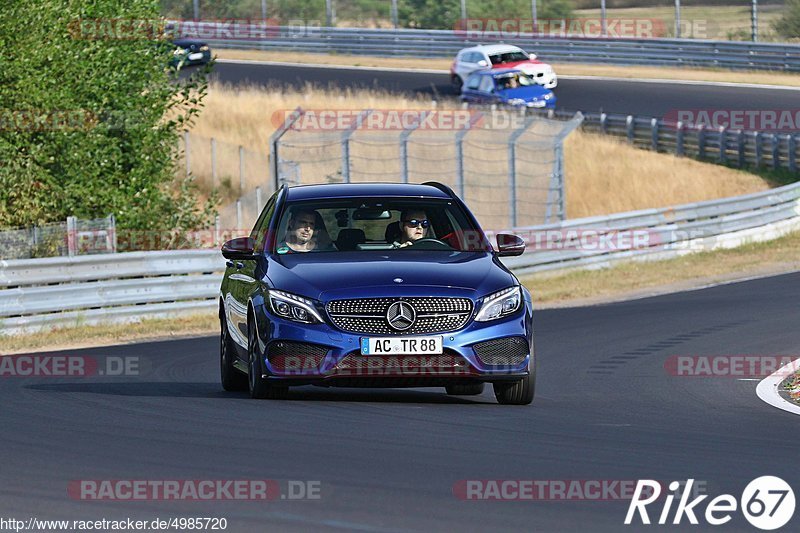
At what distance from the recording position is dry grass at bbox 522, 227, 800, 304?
981 inches

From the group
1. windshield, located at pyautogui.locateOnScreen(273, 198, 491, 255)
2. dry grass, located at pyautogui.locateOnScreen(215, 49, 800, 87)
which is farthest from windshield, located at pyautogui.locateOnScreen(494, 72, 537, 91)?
windshield, located at pyautogui.locateOnScreen(273, 198, 491, 255)

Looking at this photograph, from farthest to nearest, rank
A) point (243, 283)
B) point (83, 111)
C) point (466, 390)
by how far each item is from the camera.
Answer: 1. point (83, 111)
2. point (466, 390)
3. point (243, 283)

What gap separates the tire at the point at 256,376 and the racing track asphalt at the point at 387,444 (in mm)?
139

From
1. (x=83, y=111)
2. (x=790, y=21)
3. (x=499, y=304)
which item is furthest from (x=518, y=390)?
(x=790, y=21)

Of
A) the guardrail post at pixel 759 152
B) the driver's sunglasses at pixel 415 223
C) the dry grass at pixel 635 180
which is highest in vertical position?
the driver's sunglasses at pixel 415 223

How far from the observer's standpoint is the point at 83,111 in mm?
23859

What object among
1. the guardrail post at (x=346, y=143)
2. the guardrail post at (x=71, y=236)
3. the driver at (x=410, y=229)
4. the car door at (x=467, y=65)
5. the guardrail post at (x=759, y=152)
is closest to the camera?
the driver at (x=410, y=229)

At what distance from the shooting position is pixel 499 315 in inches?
417

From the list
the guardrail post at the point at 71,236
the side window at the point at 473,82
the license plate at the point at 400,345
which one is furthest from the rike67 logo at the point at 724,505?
the side window at the point at 473,82

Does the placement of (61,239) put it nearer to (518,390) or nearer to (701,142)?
(518,390)

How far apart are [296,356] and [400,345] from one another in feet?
2.29

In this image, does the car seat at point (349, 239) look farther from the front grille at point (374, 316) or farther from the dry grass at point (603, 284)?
the dry grass at point (603, 284)

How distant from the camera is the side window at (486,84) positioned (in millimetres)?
46375

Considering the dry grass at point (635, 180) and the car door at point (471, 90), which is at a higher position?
the car door at point (471, 90)
